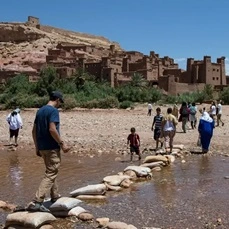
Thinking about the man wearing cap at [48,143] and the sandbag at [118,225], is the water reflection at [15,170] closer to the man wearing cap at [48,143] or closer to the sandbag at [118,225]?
the man wearing cap at [48,143]

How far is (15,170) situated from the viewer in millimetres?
11883

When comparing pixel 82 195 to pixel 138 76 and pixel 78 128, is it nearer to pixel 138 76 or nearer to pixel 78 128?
pixel 78 128

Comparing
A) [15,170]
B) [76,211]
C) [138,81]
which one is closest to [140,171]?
[76,211]

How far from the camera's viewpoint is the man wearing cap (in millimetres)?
6836

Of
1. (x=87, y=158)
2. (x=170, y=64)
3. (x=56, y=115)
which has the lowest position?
(x=87, y=158)

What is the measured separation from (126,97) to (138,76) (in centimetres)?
973

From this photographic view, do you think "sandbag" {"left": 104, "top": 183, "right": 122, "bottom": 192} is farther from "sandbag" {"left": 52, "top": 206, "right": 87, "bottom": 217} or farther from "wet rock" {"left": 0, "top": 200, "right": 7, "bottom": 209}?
"wet rock" {"left": 0, "top": 200, "right": 7, "bottom": 209}

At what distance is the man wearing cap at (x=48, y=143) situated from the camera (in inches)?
269

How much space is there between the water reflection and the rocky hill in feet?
169

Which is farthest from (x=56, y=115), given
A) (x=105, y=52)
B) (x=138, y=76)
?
(x=105, y=52)

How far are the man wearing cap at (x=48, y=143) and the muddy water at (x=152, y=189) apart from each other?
0.54 m

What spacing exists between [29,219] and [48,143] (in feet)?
3.99

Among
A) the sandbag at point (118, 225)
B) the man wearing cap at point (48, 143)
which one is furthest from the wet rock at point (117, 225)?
the man wearing cap at point (48, 143)

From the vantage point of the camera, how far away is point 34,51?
78188 millimetres
